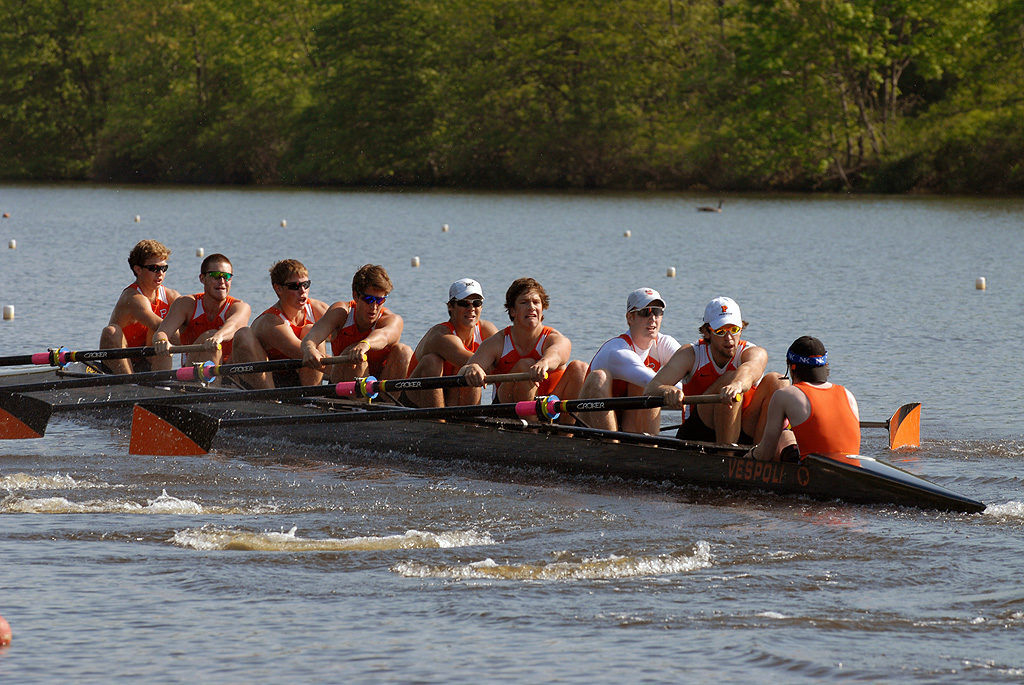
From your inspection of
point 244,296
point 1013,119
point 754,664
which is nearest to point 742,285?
point 244,296

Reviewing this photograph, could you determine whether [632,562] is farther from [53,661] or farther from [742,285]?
[742,285]

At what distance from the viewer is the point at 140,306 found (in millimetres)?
13023

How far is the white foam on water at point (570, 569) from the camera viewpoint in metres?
7.56

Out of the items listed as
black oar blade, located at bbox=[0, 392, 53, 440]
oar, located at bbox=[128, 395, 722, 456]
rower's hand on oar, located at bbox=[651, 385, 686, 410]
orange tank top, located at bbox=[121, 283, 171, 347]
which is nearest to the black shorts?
rower's hand on oar, located at bbox=[651, 385, 686, 410]

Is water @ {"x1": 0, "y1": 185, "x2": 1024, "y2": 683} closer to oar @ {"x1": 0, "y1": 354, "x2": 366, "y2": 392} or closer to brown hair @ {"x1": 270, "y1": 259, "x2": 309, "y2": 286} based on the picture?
oar @ {"x1": 0, "y1": 354, "x2": 366, "y2": 392}

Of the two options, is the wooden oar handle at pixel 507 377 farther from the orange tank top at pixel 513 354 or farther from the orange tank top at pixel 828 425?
the orange tank top at pixel 828 425

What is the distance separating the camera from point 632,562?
781 cm

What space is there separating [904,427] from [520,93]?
5840 cm

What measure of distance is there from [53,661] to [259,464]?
16.1 feet

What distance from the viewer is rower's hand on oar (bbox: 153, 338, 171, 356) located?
12184 millimetres

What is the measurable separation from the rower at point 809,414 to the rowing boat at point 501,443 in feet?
0.27

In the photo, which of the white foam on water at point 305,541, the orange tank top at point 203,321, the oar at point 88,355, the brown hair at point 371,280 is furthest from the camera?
the orange tank top at point 203,321

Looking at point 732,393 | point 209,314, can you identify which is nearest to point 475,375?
point 732,393

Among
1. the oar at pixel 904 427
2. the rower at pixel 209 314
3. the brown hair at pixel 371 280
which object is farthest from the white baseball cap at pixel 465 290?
the rower at pixel 209 314
